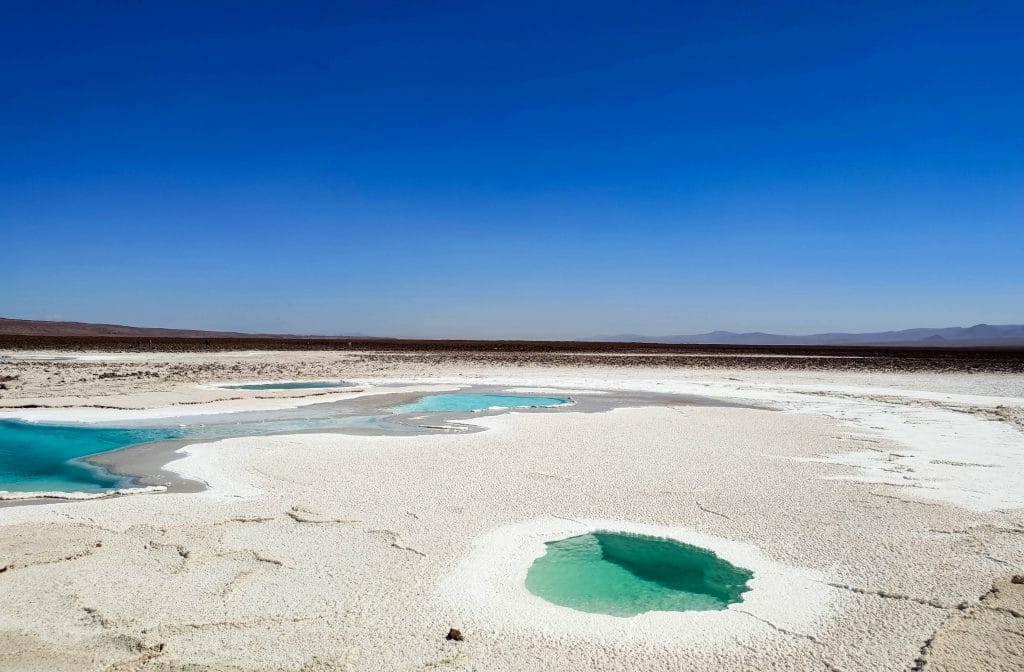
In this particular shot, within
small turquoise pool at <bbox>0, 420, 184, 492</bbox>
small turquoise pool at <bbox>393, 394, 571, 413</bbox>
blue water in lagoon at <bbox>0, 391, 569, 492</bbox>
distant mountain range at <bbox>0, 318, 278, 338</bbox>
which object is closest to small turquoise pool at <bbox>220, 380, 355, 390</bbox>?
small turquoise pool at <bbox>393, 394, 571, 413</bbox>

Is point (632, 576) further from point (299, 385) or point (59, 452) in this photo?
point (299, 385)

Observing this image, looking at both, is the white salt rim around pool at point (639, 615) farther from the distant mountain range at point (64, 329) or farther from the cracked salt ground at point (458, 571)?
the distant mountain range at point (64, 329)

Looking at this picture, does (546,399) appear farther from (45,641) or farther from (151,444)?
(45,641)

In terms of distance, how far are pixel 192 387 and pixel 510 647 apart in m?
15.6

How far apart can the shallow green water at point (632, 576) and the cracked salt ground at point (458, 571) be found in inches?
6.7

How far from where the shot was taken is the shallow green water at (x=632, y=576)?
13.4 feet

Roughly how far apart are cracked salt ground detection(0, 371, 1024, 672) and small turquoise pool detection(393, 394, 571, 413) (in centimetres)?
540

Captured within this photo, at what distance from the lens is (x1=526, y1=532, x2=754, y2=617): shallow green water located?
4.10m

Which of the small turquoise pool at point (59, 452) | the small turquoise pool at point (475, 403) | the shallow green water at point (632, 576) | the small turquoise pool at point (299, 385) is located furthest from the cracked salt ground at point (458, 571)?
the small turquoise pool at point (299, 385)

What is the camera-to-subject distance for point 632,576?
454 cm

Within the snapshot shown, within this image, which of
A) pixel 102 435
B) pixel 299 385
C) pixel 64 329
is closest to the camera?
pixel 102 435

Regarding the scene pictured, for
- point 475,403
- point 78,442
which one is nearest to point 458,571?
point 78,442

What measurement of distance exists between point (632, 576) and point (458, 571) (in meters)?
1.20

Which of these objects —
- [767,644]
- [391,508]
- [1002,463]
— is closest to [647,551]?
[767,644]
